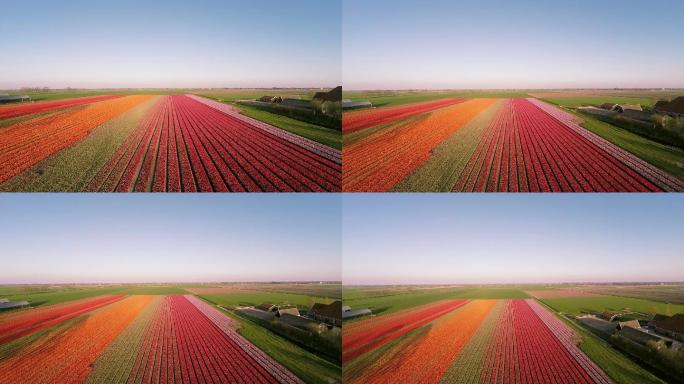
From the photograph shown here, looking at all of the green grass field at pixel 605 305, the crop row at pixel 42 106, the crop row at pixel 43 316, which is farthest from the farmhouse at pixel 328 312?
the crop row at pixel 42 106

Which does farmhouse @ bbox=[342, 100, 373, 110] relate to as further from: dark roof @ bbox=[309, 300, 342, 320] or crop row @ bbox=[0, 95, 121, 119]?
crop row @ bbox=[0, 95, 121, 119]

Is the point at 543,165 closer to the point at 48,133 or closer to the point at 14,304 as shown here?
the point at 48,133

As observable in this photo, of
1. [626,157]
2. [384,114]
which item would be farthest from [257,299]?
[626,157]

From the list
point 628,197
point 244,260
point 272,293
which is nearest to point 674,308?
point 628,197

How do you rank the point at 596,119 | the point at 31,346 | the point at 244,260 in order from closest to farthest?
1. the point at 31,346
2. the point at 596,119
3. the point at 244,260

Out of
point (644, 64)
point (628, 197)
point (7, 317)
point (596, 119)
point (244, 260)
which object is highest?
point (644, 64)

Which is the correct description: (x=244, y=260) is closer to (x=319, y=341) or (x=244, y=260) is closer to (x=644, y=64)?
(x=319, y=341)

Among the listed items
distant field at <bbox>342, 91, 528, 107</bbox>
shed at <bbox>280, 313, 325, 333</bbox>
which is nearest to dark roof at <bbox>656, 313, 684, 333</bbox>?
distant field at <bbox>342, 91, 528, 107</bbox>
